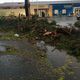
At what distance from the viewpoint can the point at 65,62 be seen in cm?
1318

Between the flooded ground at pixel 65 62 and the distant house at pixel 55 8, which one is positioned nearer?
the flooded ground at pixel 65 62

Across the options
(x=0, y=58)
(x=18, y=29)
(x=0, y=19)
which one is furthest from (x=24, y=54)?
(x=0, y=19)

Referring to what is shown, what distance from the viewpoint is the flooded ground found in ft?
35.6

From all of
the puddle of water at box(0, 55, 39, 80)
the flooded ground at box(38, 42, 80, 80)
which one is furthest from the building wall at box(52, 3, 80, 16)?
the puddle of water at box(0, 55, 39, 80)

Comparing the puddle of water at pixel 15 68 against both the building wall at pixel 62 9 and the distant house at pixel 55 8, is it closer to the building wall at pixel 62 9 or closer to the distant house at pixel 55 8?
the distant house at pixel 55 8

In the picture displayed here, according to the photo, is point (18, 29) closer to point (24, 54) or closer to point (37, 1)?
point (24, 54)

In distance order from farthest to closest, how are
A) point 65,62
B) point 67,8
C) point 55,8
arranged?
1. point 55,8
2. point 67,8
3. point 65,62

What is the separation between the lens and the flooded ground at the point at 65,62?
35.6 feet

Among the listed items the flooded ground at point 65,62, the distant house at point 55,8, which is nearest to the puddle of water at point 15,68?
the flooded ground at point 65,62

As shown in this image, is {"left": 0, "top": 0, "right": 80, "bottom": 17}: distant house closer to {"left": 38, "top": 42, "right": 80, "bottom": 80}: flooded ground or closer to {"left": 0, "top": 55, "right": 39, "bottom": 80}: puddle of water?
{"left": 38, "top": 42, "right": 80, "bottom": 80}: flooded ground

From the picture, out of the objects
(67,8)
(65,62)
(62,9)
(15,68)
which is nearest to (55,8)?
(62,9)

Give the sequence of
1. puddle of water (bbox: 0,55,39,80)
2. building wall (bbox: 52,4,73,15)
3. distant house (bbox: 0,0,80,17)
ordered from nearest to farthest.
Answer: puddle of water (bbox: 0,55,39,80) → distant house (bbox: 0,0,80,17) → building wall (bbox: 52,4,73,15)

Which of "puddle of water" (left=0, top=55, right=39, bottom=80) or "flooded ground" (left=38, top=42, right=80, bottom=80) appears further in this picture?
"flooded ground" (left=38, top=42, right=80, bottom=80)

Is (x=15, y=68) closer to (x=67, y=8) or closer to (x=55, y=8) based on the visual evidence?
(x=67, y=8)
